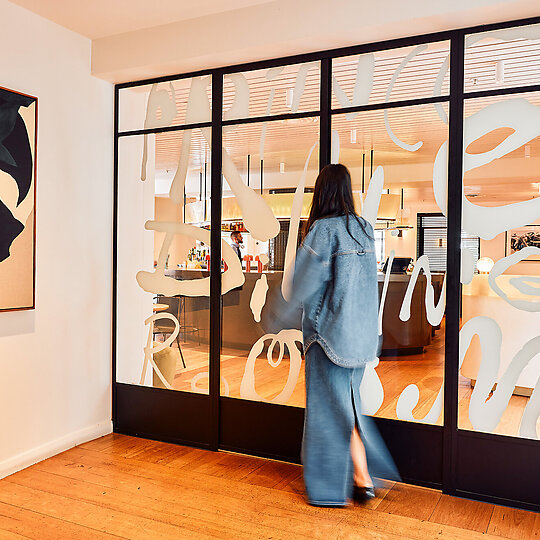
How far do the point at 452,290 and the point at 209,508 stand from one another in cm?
160

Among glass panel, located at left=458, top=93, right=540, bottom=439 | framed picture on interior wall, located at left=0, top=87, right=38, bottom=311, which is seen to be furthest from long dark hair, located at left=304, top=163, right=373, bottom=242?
framed picture on interior wall, located at left=0, top=87, right=38, bottom=311

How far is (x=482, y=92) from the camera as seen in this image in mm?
2797

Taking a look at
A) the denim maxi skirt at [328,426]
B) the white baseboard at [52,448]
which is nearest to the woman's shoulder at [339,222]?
the denim maxi skirt at [328,426]

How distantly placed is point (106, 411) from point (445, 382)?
223 cm

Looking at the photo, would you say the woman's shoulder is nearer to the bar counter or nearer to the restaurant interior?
the restaurant interior

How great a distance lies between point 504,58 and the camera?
2729 mm

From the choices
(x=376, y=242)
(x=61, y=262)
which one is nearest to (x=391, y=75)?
(x=376, y=242)

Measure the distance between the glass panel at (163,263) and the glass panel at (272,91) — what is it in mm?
262

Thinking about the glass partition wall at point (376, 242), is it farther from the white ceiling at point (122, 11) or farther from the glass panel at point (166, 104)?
the white ceiling at point (122, 11)

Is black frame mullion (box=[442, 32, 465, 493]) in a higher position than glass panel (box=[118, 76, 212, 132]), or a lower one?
lower

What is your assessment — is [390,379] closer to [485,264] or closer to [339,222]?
[485,264]

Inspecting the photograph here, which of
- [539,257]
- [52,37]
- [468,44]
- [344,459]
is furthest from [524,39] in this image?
[52,37]

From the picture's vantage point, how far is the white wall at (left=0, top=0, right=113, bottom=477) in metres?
3.19

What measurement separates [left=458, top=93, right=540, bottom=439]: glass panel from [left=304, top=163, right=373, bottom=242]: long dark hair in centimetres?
60
